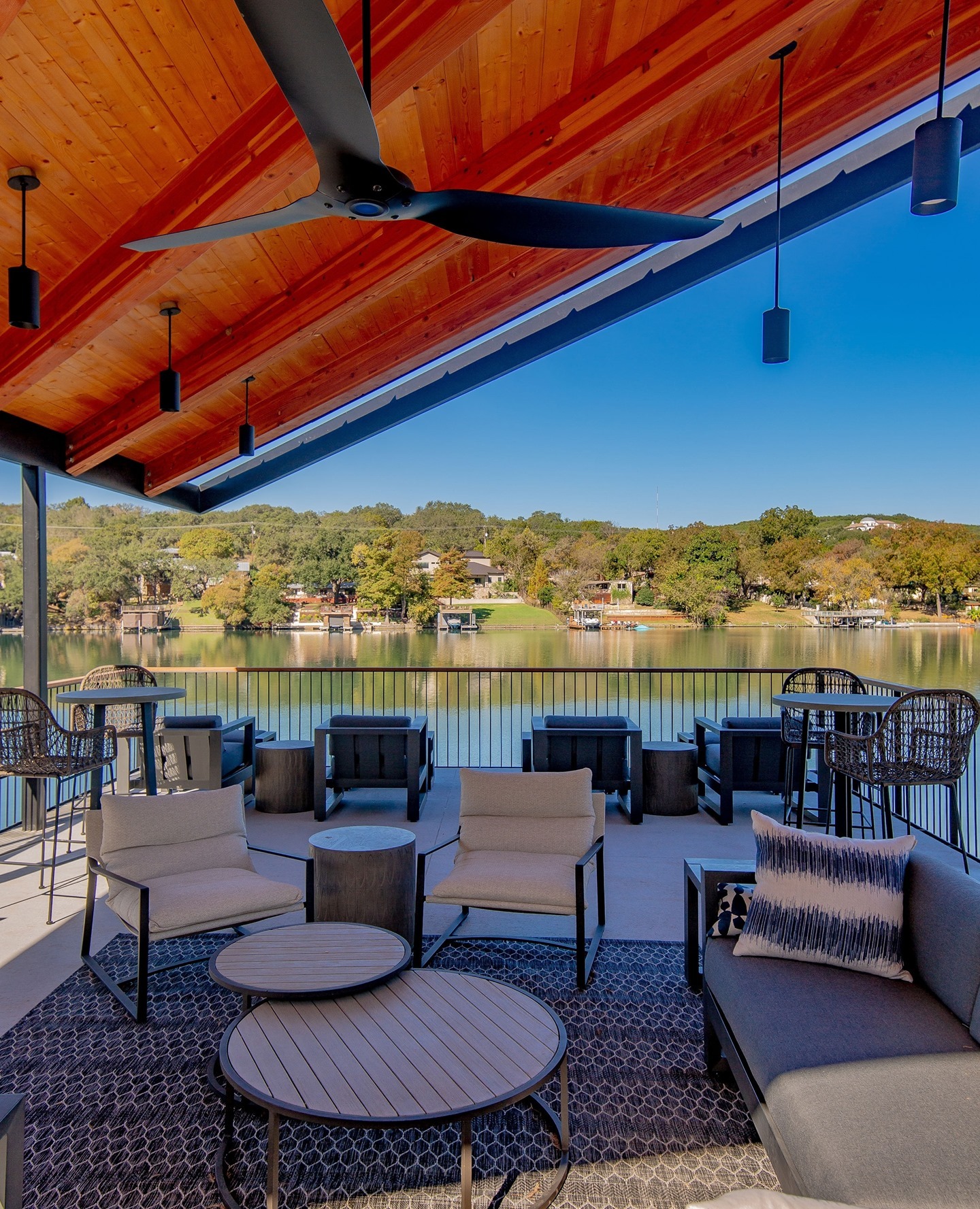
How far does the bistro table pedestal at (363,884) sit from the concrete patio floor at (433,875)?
0.57 metres

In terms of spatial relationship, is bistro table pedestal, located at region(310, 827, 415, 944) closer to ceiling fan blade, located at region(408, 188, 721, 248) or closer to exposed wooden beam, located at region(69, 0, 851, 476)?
ceiling fan blade, located at region(408, 188, 721, 248)

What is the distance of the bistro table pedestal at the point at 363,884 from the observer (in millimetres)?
3227

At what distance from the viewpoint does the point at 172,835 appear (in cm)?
349

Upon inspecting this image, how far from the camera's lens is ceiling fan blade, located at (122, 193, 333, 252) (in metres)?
2.26

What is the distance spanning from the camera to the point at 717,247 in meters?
5.65

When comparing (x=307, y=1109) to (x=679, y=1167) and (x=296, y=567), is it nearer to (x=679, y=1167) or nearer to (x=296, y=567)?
(x=679, y=1167)

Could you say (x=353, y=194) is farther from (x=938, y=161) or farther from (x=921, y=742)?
(x=921, y=742)

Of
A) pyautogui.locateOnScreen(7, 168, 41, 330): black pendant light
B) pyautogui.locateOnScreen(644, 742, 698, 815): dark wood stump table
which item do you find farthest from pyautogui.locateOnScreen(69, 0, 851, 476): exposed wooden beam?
pyautogui.locateOnScreen(644, 742, 698, 815): dark wood stump table

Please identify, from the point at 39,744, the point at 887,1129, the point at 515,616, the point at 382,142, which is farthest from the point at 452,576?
the point at 887,1129

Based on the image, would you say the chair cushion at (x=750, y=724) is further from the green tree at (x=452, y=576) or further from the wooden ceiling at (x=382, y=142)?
the green tree at (x=452, y=576)

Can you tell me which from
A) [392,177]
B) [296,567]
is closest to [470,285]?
[392,177]

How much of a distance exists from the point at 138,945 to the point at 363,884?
87 centimetres

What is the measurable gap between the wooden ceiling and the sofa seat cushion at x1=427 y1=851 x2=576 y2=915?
2.93 meters

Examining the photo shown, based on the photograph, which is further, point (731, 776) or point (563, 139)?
point (731, 776)
